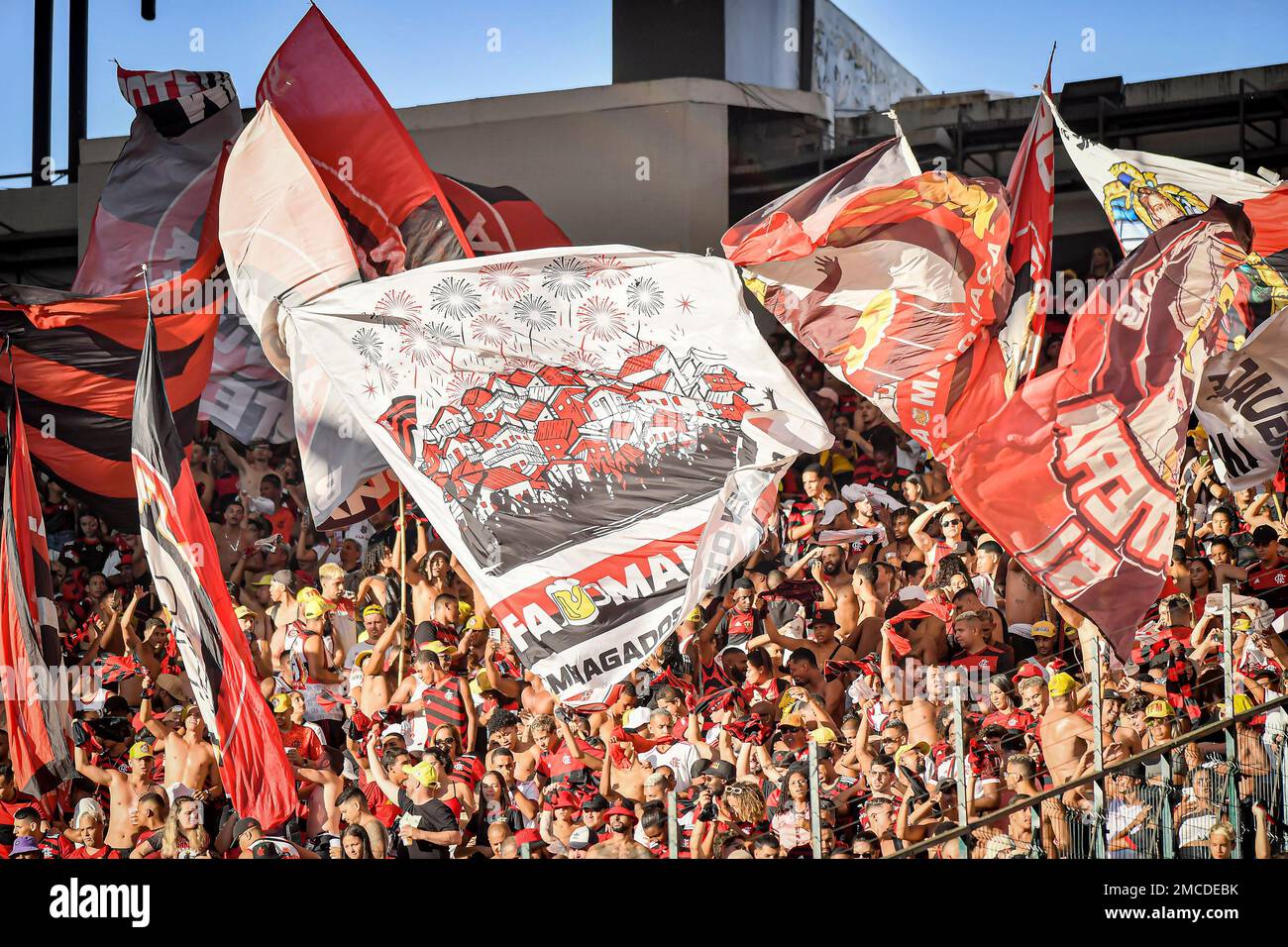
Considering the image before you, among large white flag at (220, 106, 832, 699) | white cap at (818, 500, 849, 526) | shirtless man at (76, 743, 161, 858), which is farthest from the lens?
white cap at (818, 500, 849, 526)

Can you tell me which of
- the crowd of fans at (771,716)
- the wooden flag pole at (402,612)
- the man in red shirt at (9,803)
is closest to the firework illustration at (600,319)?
the wooden flag pole at (402,612)

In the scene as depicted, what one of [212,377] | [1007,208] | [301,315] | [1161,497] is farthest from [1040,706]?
[212,377]

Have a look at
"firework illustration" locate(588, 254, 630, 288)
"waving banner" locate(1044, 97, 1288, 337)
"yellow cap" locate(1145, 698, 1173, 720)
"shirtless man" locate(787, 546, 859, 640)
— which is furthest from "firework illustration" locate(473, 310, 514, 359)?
"yellow cap" locate(1145, 698, 1173, 720)

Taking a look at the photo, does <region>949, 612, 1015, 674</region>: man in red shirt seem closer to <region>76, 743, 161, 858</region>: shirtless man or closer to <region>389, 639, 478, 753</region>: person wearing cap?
<region>389, 639, 478, 753</region>: person wearing cap

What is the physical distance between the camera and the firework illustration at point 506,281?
991 cm

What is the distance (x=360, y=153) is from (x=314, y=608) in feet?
10.7

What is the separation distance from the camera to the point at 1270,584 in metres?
8.70

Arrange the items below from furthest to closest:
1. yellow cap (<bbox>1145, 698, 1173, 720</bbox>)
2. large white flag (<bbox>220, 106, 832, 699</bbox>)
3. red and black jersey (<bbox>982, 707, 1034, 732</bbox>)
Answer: large white flag (<bbox>220, 106, 832, 699</bbox>), red and black jersey (<bbox>982, 707, 1034, 732</bbox>), yellow cap (<bbox>1145, 698, 1173, 720</bbox>)

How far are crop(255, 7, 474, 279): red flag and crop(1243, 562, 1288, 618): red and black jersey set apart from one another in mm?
5418

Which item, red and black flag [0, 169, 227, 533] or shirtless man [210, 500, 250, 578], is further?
shirtless man [210, 500, 250, 578]

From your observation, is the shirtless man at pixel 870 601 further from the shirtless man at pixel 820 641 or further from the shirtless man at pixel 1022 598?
the shirtless man at pixel 1022 598

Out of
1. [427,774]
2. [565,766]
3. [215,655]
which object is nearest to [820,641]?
[565,766]

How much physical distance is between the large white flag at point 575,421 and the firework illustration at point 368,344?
13 millimetres

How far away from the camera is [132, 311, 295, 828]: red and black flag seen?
8711 millimetres
